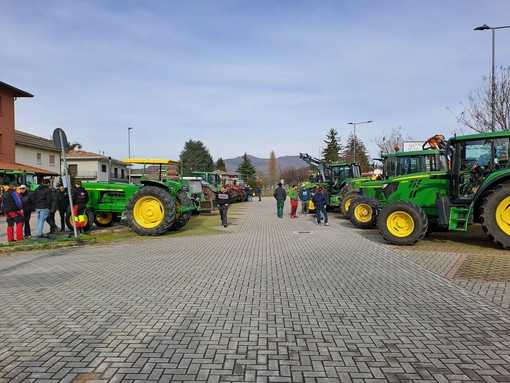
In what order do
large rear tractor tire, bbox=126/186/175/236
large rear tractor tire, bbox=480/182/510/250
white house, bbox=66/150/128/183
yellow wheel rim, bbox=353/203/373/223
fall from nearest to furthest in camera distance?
large rear tractor tire, bbox=480/182/510/250 < large rear tractor tire, bbox=126/186/175/236 < yellow wheel rim, bbox=353/203/373/223 < white house, bbox=66/150/128/183

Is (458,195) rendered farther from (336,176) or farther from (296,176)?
(296,176)

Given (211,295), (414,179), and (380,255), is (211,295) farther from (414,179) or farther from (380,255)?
(414,179)

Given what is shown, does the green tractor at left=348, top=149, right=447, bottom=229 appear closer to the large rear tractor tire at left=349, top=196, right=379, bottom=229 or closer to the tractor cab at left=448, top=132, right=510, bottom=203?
the large rear tractor tire at left=349, top=196, right=379, bottom=229

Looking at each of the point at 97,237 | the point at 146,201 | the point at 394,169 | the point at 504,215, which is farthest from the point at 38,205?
the point at 504,215

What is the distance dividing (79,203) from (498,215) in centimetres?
1169

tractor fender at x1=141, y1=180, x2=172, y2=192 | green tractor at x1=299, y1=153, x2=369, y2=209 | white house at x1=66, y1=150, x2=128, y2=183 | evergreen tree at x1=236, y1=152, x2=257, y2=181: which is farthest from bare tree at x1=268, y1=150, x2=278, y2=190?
tractor fender at x1=141, y1=180, x2=172, y2=192

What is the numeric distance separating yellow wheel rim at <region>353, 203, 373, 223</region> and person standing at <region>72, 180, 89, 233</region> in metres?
9.35

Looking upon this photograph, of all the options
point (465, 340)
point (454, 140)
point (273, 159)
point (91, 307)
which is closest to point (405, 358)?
point (465, 340)

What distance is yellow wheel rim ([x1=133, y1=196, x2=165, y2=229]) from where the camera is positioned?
12.3 m

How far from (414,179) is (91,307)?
920cm

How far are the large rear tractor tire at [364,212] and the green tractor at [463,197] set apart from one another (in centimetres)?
301

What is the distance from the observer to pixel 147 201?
1238cm

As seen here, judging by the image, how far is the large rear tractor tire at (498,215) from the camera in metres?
9.04

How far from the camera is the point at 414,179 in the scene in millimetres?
11156
